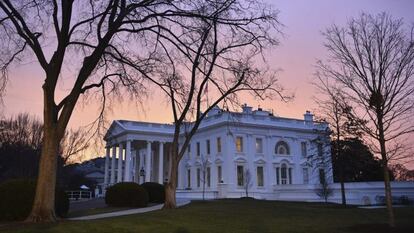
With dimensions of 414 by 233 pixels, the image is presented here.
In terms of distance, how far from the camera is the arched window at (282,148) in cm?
6278

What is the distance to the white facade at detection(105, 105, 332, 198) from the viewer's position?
2311 inches

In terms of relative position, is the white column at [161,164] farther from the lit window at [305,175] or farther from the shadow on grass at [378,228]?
the shadow on grass at [378,228]

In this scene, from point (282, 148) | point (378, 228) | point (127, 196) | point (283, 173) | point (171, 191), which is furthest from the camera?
point (282, 148)

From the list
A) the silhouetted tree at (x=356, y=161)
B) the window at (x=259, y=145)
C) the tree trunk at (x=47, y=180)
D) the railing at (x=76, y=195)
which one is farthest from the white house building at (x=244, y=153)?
the tree trunk at (x=47, y=180)

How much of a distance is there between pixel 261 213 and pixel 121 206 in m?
10.0

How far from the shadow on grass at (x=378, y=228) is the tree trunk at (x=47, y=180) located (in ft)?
35.4

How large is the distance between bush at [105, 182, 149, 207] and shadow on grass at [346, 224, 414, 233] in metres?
14.2

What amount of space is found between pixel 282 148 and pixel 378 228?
1849 inches

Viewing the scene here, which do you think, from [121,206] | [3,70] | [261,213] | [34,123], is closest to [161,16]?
[3,70]

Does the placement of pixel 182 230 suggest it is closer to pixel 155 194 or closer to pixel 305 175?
pixel 155 194

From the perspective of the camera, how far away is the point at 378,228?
16.6m

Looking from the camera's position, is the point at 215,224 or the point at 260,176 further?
the point at 260,176

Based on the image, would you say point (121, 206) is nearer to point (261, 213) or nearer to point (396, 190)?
point (261, 213)

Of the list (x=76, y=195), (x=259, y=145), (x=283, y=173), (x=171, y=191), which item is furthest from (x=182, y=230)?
(x=283, y=173)
